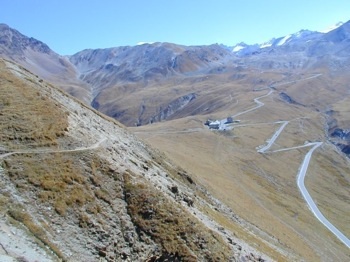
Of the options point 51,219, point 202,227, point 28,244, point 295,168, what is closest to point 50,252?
point 28,244

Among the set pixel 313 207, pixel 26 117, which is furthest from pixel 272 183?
pixel 26 117

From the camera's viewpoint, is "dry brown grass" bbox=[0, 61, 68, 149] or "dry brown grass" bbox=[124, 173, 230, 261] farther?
"dry brown grass" bbox=[0, 61, 68, 149]

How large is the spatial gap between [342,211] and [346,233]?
23105 millimetres

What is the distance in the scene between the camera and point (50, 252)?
100 ft

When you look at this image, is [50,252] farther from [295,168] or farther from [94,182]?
[295,168]

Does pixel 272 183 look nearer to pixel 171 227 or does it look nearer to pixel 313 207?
Answer: pixel 313 207

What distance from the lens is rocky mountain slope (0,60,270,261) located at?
32438mm

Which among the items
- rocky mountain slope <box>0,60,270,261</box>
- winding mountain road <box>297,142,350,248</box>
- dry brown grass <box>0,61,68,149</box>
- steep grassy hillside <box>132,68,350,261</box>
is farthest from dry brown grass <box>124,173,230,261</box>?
winding mountain road <box>297,142,350,248</box>

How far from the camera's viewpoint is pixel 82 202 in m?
37.0

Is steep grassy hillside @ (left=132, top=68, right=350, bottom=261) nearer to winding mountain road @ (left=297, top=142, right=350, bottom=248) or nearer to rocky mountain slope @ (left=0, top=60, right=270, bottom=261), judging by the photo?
winding mountain road @ (left=297, top=142, right=350, bottom=248)

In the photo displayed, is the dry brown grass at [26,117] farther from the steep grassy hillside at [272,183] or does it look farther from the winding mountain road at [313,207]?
the winding mountain road at [313,207]

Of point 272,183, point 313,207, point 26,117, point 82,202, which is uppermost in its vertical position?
point 26,117

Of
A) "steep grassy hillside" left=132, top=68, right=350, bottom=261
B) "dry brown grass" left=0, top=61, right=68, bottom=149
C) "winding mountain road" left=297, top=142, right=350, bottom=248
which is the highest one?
"dry brown grass" left=0, top=61, right=68, bottom=149

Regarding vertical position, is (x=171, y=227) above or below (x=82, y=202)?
below
